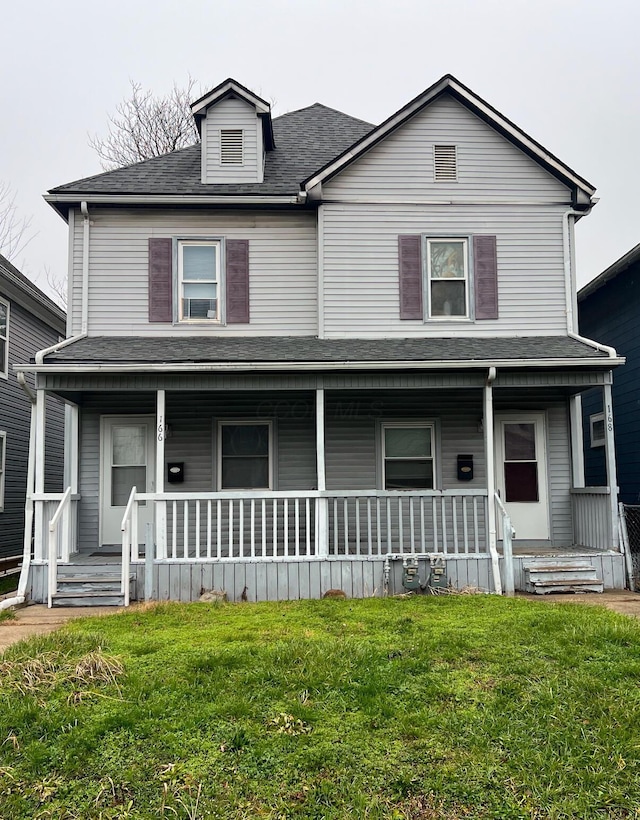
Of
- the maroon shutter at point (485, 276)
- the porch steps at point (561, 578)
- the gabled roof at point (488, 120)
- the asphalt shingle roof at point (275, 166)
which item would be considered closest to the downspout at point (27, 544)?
the asphalt shingle roof at point (275, 166)

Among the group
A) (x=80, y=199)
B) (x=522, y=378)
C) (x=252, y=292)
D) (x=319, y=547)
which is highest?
(x=80, y=199)

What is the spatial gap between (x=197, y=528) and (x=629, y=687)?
17.6 feet

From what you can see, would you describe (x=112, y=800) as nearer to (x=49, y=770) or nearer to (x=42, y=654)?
(x=49, y=770)

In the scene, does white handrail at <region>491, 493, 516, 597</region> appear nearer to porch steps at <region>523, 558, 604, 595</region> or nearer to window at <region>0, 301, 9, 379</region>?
porch steps at <region>523, 558, 604, 595</region>

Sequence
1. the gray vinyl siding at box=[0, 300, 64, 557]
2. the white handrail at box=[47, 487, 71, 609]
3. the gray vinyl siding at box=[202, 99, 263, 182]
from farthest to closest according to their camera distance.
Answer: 1. the gray vinyl siding at box=[0, 300, 64, 557]
2. the gray vinyl siding at box=[202, 99, 263, 182]
3. the white handrail at box=[47, 487, 71, 609]

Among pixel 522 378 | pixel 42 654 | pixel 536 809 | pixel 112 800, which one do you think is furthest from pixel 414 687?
pixel 522 378

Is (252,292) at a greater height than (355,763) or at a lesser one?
greater

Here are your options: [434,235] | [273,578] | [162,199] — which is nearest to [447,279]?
[434,235]

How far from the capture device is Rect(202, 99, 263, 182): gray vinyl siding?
1128 centimetres

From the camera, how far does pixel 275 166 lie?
11797 mm

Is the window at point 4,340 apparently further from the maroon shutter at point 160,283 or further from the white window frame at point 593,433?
the white window frame at point 593,433

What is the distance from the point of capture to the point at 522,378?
9211mm

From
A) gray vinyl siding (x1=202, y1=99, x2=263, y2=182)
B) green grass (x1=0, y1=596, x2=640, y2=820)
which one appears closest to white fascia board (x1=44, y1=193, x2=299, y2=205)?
gray vinyl siding (x1=202, y1=99, x2=263, y2=182)

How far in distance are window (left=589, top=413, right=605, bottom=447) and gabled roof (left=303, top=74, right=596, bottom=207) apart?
4.73 metres
